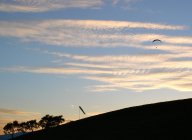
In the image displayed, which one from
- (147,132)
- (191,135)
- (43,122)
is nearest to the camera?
(191,135)

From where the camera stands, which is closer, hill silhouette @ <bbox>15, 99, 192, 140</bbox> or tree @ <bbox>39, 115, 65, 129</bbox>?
hill silhouette @ <bbox>15, 99, 192, 140</bbox>

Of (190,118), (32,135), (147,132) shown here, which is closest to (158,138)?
(147,132)

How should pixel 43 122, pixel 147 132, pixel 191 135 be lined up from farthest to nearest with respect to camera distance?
pixel 43 122 → pixel 147 132 → pixel 191 135

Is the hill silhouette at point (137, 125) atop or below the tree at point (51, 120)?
below

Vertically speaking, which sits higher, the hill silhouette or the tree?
the tree

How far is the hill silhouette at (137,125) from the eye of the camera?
46.9 meters

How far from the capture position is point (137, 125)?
53.7m

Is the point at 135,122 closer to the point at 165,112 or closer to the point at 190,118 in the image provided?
the point at 165,112

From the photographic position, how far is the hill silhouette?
4691cm

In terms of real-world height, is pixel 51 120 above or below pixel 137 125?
above

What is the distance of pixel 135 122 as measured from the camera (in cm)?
5675

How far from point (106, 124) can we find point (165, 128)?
46.9ft

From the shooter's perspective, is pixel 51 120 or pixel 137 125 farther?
pixel 51 120

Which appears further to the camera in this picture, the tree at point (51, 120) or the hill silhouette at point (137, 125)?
the tree at point (51, 120)
